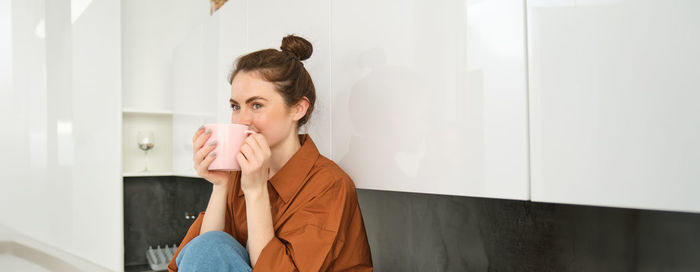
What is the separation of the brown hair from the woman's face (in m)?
0.02

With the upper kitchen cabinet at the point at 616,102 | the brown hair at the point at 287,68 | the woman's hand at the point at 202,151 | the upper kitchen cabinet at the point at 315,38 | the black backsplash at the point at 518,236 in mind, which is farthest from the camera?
the upper kitchen cabinet at the point at 315,38

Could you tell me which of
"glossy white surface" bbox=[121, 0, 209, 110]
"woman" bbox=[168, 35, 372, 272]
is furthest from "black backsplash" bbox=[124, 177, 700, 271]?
"glossy white surface" bbox=[121, 0, 209, 110]

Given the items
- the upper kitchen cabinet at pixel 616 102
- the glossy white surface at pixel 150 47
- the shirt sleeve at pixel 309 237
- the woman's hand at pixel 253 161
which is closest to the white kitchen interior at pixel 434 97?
the upper kitchen cabinet at pixel 616 102

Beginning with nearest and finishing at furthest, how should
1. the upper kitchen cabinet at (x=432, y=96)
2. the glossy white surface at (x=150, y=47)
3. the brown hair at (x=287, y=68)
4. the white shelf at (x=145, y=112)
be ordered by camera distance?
the upper kitchen cabinet at (x=432, y=96) < the brown hair at (x=287, y=68) < the white shelf at (x=145, y=112) < the glossy white surface at (x=150, y=47)

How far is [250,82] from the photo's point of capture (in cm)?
98

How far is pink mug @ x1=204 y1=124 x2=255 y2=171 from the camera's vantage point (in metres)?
0.87

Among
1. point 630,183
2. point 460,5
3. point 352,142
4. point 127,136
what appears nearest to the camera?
point 630,183

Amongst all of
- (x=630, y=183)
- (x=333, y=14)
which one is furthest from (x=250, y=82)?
(x=630, y=183)

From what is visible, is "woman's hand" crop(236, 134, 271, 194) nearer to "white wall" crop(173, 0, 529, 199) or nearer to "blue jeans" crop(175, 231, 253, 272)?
"blue jeans" crop(175, 231, 253, 272)

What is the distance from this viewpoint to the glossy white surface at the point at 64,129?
2.03 m

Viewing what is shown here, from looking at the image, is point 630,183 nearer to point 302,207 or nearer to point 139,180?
point 302,207

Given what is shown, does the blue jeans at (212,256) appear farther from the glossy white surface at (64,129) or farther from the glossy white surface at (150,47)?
the glossy white surface at (150,47)

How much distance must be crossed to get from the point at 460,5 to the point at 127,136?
2220 millimetres

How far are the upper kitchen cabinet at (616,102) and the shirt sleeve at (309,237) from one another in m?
0.40
